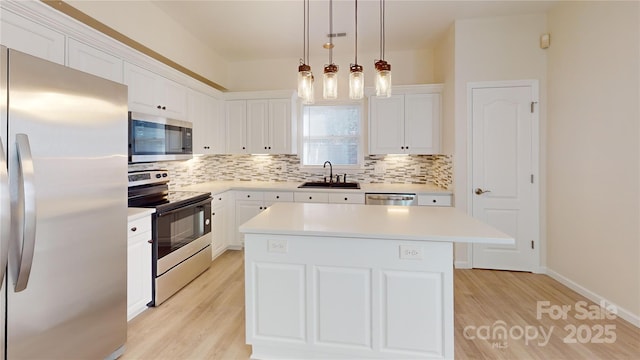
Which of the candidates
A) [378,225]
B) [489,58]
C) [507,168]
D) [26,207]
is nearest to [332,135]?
[489,58]

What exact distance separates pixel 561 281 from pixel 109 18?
4.92 meters

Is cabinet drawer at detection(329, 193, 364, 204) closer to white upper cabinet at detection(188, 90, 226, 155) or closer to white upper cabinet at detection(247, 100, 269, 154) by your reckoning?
white upper cabinet at detection(247, 100, 269, 154)

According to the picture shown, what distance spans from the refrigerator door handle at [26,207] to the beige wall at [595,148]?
3.77 metres

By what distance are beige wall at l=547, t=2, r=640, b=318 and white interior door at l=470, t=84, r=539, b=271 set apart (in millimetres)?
182

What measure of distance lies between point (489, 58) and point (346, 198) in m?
2.30

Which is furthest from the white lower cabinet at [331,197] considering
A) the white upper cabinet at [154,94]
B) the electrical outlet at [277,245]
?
the electrical outlet at [277,245]

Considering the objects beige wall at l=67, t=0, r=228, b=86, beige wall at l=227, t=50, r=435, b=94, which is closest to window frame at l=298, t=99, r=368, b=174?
beige wall at l=227, t=50, r=435, b=94

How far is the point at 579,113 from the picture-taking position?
110 inches

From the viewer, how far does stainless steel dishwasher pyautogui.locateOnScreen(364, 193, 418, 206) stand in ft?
12.2

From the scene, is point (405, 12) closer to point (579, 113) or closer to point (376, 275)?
point (579, 113)

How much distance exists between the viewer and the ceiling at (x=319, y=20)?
307cm

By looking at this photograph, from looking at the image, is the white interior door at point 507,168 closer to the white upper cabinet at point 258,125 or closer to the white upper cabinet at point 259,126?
the white upper cabinet at point 259,126

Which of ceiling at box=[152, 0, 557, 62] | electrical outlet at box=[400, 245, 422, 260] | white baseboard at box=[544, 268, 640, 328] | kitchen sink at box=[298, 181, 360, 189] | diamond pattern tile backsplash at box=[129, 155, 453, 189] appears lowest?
white baseboard at box=[544, 268, 640, 328]

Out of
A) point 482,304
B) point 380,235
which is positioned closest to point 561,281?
point 482,304
